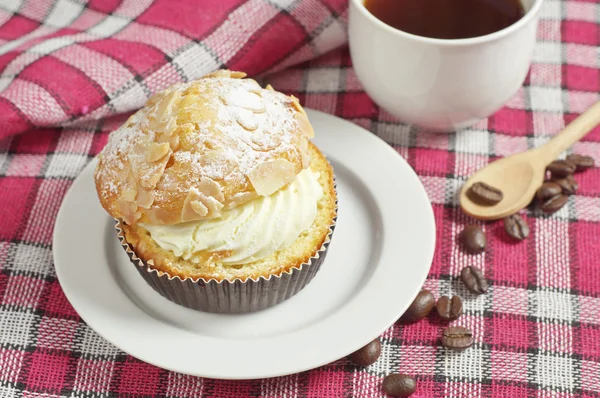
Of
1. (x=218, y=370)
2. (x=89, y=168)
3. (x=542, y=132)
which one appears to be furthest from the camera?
(x=542, y=132)

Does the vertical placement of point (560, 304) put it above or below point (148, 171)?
below

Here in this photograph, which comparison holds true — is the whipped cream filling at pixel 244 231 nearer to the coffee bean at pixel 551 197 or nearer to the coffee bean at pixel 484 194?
the coffee bean at pixel 484 194

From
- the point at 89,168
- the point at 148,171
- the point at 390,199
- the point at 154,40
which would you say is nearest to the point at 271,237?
the point at 148,171

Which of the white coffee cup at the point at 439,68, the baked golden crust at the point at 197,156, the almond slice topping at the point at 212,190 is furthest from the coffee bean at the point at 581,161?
the almond slice topping at the point at 212,190

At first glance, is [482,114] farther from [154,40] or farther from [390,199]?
[154,40]

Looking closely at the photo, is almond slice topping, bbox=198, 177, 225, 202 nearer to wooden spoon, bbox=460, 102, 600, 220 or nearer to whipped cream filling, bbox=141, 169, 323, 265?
whipped cream filling, bbox=141, 169, 323, 265

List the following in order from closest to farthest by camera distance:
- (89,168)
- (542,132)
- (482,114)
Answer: (89,168) → (482,114) → (542,132)

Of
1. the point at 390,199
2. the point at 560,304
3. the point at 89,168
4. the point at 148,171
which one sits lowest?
the point at 560,304

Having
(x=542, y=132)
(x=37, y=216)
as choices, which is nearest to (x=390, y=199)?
(x=542, y=132)

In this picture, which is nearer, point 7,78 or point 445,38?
point 445,38
